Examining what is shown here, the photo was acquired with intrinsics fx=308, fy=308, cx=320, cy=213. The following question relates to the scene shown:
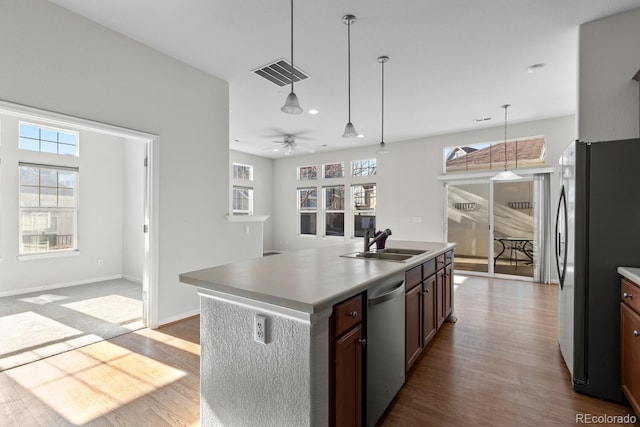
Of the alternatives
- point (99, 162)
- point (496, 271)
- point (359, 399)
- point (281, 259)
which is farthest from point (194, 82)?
point (496, 271)

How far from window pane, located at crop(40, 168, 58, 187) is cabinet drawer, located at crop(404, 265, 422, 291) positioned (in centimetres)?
602

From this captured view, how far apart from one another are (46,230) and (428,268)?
6.07 metres

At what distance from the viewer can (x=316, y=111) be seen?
530 cm

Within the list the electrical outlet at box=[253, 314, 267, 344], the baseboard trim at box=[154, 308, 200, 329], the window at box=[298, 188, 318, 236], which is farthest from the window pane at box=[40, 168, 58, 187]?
the electrical outlet at box=[253, 314, 267, 344]

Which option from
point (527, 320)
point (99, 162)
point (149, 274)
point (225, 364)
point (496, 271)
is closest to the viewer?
point (225, 364)

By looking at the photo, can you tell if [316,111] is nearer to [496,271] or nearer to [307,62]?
[307,62]

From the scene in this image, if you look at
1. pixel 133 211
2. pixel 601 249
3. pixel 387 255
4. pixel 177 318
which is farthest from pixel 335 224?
pixel 601 249

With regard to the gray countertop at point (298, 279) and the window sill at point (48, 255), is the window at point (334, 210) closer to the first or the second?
the window sill at point (48, 255)

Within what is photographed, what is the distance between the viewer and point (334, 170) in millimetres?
8711

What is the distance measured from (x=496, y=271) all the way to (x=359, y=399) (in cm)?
574

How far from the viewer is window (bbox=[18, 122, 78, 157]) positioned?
4844 mm

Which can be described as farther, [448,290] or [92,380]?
[448,290]

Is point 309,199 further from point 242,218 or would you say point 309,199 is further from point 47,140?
point 47,140

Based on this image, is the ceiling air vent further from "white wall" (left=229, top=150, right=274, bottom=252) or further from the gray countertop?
"white wall" (left=229, top=150, right=274, bottom=252)
